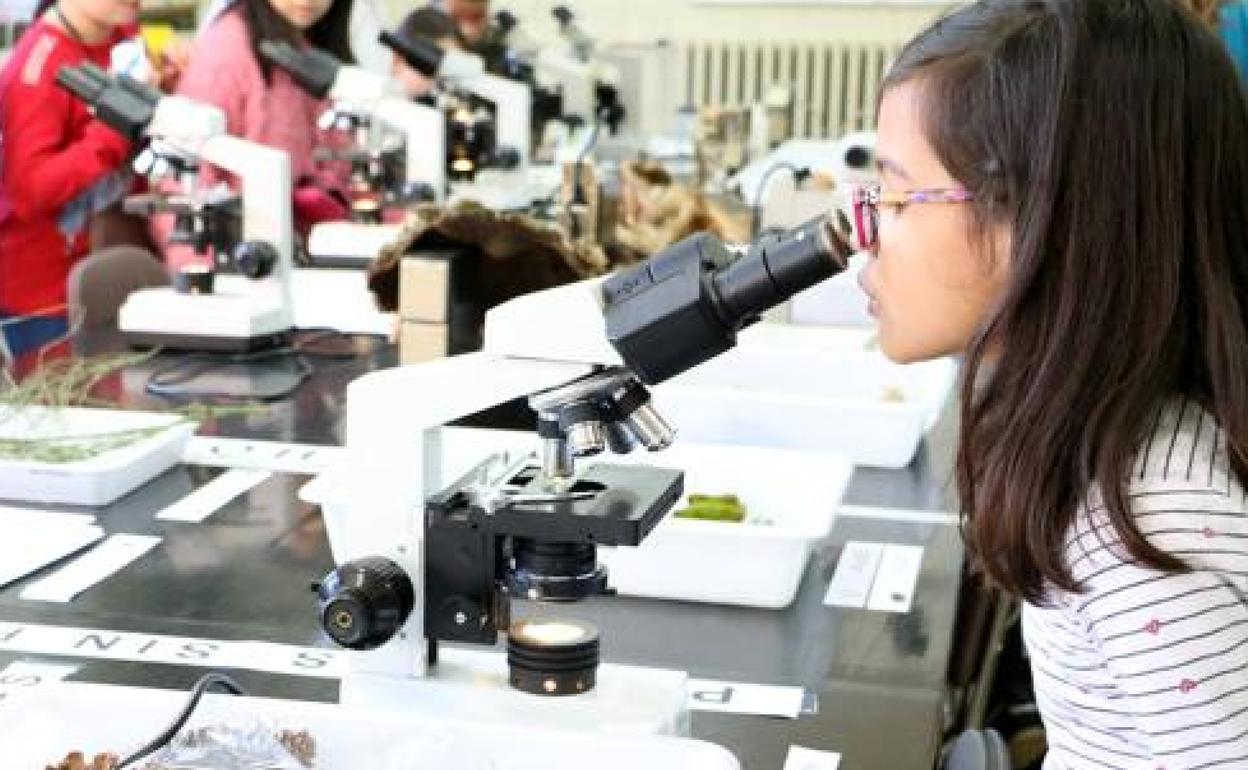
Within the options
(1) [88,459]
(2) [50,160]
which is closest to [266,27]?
(2) [50,160]

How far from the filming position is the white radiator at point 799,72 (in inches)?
279

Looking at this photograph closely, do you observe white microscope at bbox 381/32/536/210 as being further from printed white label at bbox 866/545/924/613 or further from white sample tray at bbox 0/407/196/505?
printed white label at bbox 866/545/924/613

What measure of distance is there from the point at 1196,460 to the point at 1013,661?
4.78 ft

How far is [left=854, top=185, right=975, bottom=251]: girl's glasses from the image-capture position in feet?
3.51

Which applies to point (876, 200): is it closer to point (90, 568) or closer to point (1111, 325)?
point (1111, 325)

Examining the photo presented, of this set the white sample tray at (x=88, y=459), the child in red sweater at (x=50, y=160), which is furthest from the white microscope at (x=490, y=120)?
the white sample tray at (x=88, y=459)

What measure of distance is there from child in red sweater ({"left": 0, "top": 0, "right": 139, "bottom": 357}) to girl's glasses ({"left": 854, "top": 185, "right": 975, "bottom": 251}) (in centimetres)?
282

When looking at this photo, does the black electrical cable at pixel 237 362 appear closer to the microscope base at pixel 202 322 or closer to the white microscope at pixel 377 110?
the microscope base at pixel 202 322

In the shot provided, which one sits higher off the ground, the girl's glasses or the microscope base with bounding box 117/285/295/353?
the girl's glasses

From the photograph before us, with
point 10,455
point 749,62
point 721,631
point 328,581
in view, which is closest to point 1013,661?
point 721,631

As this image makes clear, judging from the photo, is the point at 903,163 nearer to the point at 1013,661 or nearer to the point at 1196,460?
the point at 1196,460

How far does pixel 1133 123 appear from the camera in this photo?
40.5 inches

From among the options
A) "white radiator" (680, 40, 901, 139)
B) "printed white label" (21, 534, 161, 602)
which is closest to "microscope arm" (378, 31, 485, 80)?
"printed white label" (21, 534, 161, 602)

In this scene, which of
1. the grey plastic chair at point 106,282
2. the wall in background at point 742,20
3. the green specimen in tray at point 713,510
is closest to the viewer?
the green specimen in tray at point 713,510
